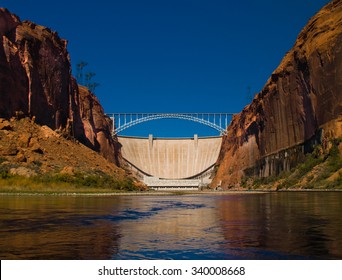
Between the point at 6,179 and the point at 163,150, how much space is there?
436ft

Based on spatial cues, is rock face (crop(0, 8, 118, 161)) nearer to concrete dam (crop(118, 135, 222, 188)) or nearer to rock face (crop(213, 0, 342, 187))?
rock face (crop(213, 0, 342, 187))

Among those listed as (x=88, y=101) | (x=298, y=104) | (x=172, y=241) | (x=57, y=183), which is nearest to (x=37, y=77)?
(x=57, y=183)

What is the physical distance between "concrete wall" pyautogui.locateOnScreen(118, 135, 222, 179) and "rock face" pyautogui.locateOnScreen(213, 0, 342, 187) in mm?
50159

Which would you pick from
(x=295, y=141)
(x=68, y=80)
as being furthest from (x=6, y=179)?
(x=295, y=141)

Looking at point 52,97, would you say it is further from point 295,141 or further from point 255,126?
point 255,126

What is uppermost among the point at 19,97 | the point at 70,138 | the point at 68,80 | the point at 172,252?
the point at 68,80

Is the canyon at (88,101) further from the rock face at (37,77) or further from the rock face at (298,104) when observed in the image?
the rock face at (298,104)

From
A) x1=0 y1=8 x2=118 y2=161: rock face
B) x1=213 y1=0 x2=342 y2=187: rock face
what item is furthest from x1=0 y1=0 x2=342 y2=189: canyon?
x1=213 y1=0 x2=342 y2=187: rock face

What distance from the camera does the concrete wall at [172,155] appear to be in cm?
18112

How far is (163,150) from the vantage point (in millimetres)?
187000

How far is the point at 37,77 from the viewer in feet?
252

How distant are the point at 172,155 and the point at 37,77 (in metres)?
114

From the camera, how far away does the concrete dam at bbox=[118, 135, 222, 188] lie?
181m
